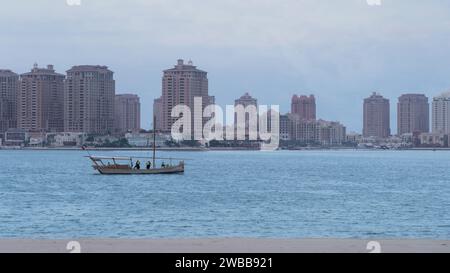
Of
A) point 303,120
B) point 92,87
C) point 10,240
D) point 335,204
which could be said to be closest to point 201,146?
point 303,120

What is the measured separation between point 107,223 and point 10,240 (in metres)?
18.0

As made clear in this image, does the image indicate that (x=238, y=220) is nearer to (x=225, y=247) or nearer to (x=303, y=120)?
(x=225, y=247)

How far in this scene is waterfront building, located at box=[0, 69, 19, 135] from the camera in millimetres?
127000

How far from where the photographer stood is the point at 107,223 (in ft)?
75.0

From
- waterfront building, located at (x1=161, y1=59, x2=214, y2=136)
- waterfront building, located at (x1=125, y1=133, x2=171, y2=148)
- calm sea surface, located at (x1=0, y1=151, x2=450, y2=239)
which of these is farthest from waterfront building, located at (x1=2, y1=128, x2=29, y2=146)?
calm sea surface, located at (x1=0, y1=151, x2=450, y2=239)

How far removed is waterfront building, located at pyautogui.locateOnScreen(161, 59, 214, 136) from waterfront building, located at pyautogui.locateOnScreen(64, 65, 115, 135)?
7.33 meters

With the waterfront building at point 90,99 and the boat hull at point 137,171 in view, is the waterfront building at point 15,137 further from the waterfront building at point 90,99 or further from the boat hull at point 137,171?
the boat hull at point 137,171

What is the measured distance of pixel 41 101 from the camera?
124m

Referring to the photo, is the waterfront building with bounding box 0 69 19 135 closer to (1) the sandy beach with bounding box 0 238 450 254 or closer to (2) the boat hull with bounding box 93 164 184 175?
(2) the boat hull with bounding box 93 164 184 175

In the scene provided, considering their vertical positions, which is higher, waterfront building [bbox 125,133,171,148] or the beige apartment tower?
the beige apartment tower

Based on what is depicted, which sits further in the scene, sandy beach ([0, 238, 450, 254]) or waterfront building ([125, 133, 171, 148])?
waterfront building ([125, 133, 171, 148])

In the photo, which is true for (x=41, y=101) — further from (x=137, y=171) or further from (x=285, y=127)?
(x=137, y=171)

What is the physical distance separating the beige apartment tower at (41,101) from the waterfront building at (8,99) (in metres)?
2.96

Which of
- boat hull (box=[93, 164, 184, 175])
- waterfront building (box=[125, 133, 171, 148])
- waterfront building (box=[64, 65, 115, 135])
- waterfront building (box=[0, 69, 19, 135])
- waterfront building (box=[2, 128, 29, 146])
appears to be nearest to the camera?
boat hull (box=[93, 164, 184, 175])
